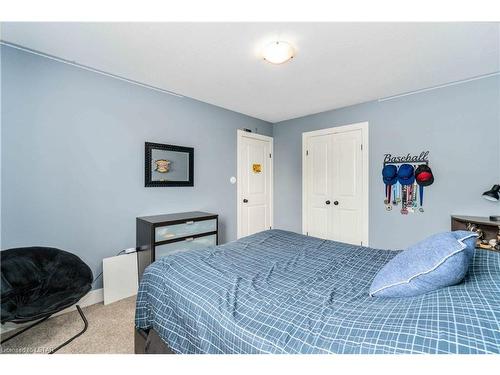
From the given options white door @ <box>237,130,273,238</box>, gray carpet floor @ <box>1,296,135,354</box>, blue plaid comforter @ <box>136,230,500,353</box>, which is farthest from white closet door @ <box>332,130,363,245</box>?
gray carpet floor @ <box>1,296,135,354</box>

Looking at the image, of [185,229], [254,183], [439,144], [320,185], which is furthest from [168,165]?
[439,144]

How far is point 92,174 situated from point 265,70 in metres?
2.04

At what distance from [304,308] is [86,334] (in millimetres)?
1840

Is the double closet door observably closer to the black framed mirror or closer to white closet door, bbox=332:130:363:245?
white closet door, bbox=332:130:363:245

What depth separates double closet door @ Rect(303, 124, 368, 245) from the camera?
10.5 feet

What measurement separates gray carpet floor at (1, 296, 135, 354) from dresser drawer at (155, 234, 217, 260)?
57 cm

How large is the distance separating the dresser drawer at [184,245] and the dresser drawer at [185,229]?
73 mm

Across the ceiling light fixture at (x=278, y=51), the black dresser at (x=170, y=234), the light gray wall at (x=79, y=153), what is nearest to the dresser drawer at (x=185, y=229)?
the black dresser at (x=170, y=234)

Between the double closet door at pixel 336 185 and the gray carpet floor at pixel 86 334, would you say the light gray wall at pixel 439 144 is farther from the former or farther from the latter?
the gray carpet floor at pixel 86 334

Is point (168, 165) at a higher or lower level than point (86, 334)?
higher

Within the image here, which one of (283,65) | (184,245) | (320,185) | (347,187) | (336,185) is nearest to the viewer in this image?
(283,65)

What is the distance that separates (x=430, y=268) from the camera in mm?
958

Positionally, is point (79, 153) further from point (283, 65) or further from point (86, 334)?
point (283, 65)
